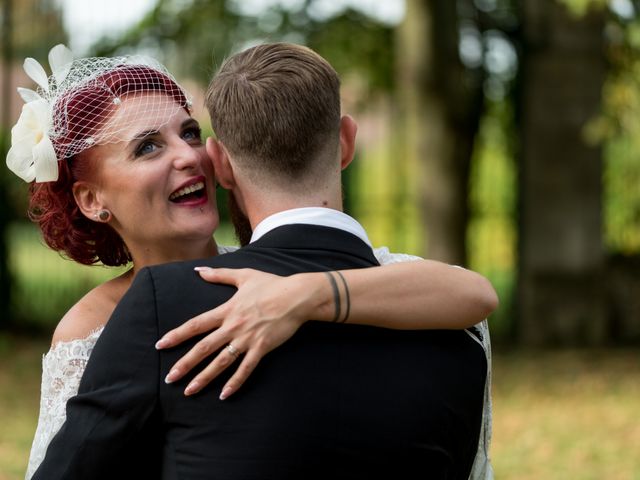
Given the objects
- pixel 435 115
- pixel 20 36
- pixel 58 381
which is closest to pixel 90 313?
pixel 58 381

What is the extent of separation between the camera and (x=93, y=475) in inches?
81.5

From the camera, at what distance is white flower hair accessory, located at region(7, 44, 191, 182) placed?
9.26ft

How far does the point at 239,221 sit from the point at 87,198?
56 centimetres


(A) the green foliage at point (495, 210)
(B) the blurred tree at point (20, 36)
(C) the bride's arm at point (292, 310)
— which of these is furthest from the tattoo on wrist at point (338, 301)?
(B) the blurred tree at point (20, 36)

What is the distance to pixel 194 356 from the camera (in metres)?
2.01

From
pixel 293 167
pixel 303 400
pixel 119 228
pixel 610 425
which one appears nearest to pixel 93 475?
pixel 303 400

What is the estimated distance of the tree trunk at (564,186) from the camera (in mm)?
10922

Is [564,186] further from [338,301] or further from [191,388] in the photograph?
[191,388]

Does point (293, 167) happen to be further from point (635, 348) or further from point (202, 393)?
point (635, 348)

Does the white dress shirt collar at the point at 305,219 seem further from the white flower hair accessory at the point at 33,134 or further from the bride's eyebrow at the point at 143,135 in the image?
the white flower hair accessory at the point at 33,134

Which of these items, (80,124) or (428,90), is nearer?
(80,124)

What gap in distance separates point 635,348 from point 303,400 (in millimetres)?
9531

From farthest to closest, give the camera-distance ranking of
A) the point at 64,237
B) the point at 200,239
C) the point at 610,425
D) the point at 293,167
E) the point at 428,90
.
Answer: the point at 428,90, the point at 610,425, the point at 64,237, the point at 200,239, the point at 293,167

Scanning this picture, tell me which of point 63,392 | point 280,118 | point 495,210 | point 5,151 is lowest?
point 495,210
